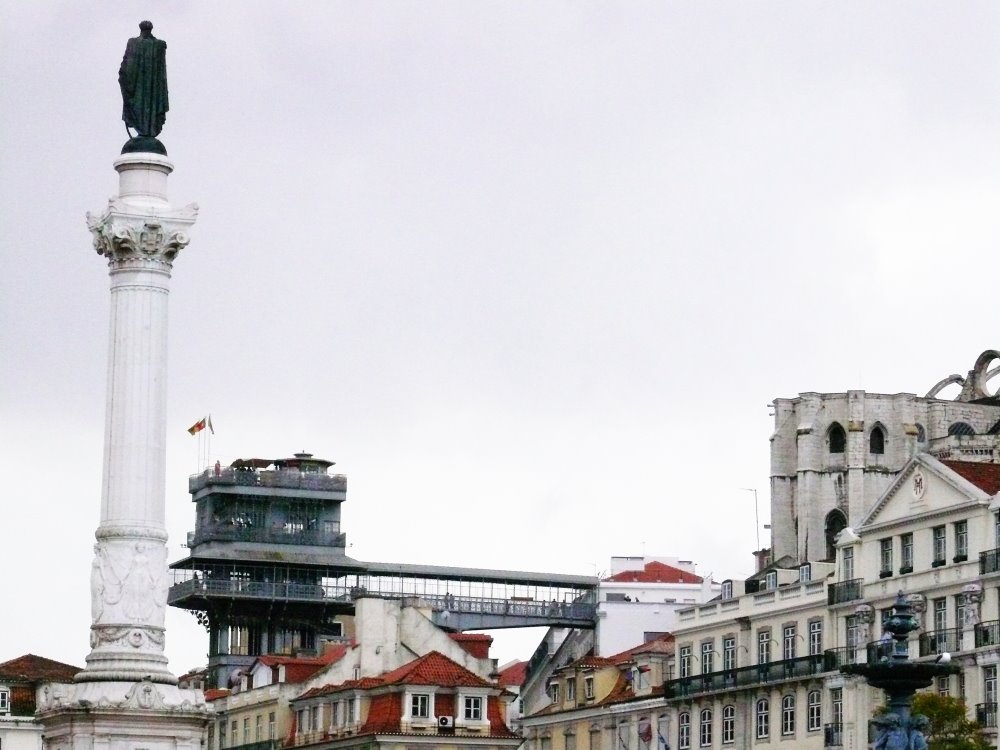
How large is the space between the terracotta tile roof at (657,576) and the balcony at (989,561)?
45.6 meters

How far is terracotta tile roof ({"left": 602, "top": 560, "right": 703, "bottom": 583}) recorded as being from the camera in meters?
142

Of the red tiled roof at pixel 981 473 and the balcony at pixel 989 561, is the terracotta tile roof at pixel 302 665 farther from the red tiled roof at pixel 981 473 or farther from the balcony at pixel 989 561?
the balcony at pixel 989 561

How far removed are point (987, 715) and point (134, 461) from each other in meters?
36.7

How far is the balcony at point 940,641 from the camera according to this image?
316ft

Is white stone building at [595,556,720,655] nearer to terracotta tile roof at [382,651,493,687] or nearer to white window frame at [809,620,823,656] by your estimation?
terracotta tile roof at [382,651,493,687]

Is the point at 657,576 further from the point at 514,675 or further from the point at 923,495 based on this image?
the point at 923,495

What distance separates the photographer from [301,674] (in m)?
132

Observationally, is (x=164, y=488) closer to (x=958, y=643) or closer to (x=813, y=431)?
(x=958, y=643)

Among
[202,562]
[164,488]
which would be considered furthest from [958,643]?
[202,562]

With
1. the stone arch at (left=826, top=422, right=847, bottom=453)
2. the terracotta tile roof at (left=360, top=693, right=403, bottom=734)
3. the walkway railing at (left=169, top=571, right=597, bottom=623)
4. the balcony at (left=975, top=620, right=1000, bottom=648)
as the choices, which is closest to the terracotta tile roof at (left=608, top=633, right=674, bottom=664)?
the terracotta tile roof at (left=360, top=693, right=403, bottom=734)

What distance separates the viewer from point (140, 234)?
67875 mm

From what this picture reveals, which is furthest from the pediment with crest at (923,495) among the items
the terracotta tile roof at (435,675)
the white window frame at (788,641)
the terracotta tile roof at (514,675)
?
the terracotta tile roof at (514,675)

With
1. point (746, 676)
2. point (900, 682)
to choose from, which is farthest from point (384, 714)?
point (900, 682)

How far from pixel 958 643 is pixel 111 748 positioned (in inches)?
1507
